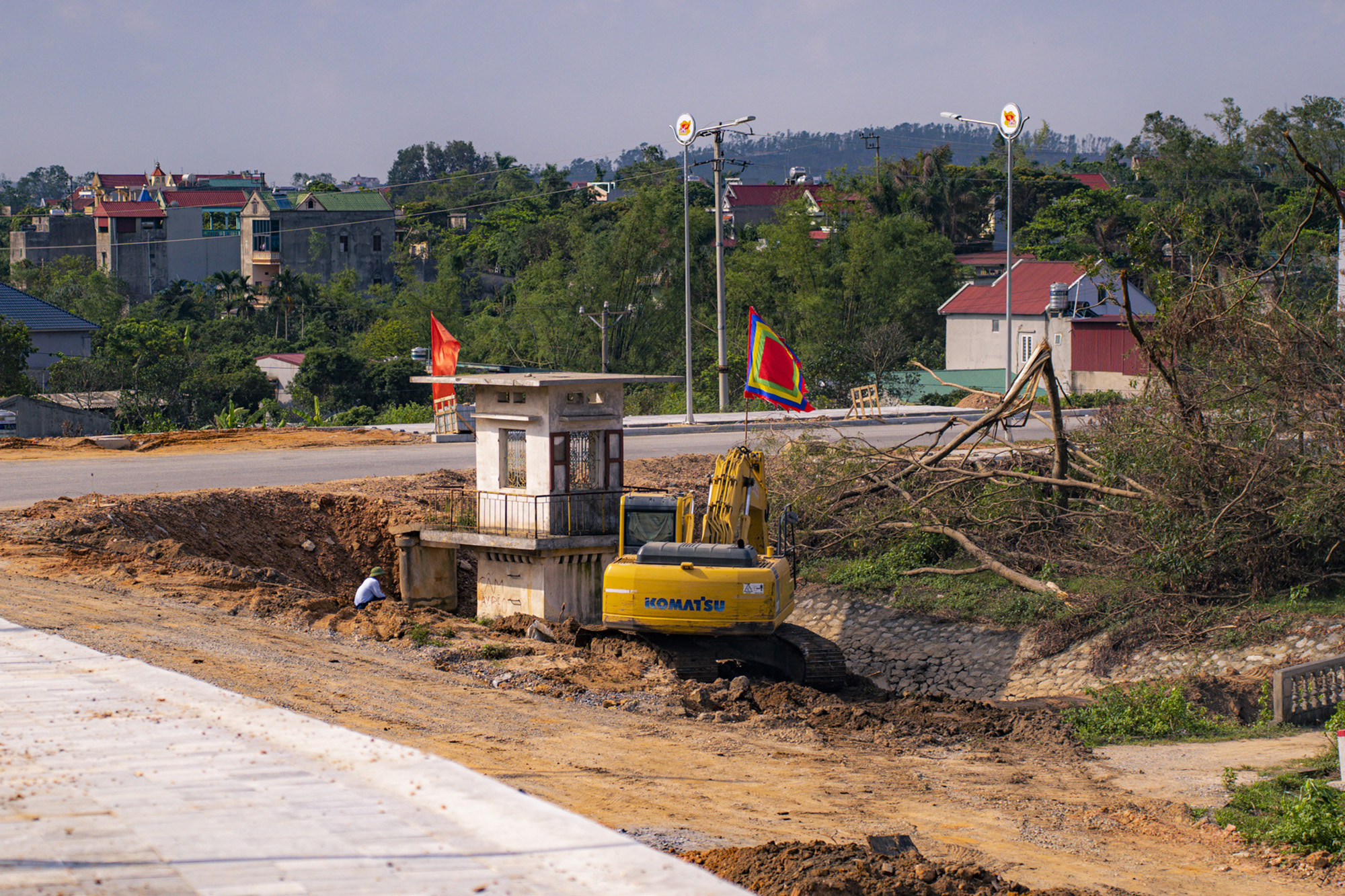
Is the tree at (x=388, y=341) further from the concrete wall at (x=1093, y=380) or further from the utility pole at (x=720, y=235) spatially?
the concrete wall at (x=1093, y=380)

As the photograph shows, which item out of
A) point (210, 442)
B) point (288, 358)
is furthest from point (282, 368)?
point (210, 442)

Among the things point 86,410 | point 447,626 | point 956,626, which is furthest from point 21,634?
point 86,410

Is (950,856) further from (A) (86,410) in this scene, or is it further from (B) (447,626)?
(A) (86,410)

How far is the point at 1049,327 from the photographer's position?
49.7 m

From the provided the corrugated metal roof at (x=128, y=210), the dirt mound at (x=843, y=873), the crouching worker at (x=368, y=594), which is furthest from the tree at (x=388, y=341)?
the dirt mound at (x=843, y=873)

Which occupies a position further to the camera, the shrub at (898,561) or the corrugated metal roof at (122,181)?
the corrugated metal roof at (122,181)

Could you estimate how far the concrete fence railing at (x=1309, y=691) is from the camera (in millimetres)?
12797

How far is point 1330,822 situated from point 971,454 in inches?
552

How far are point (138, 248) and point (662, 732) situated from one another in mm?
88187

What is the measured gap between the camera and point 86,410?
132 ft

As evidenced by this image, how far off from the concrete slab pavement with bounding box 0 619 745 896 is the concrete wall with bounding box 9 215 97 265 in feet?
326

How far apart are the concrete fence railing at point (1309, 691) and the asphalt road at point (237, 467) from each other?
10.7 m

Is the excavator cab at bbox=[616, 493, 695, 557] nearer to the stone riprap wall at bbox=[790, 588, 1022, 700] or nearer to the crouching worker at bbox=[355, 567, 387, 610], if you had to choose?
the crouching worker at bbox=[355, 567, 387, 610]

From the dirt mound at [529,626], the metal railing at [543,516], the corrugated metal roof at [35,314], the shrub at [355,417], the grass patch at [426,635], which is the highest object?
the corrugated metal roof at [35,314]
